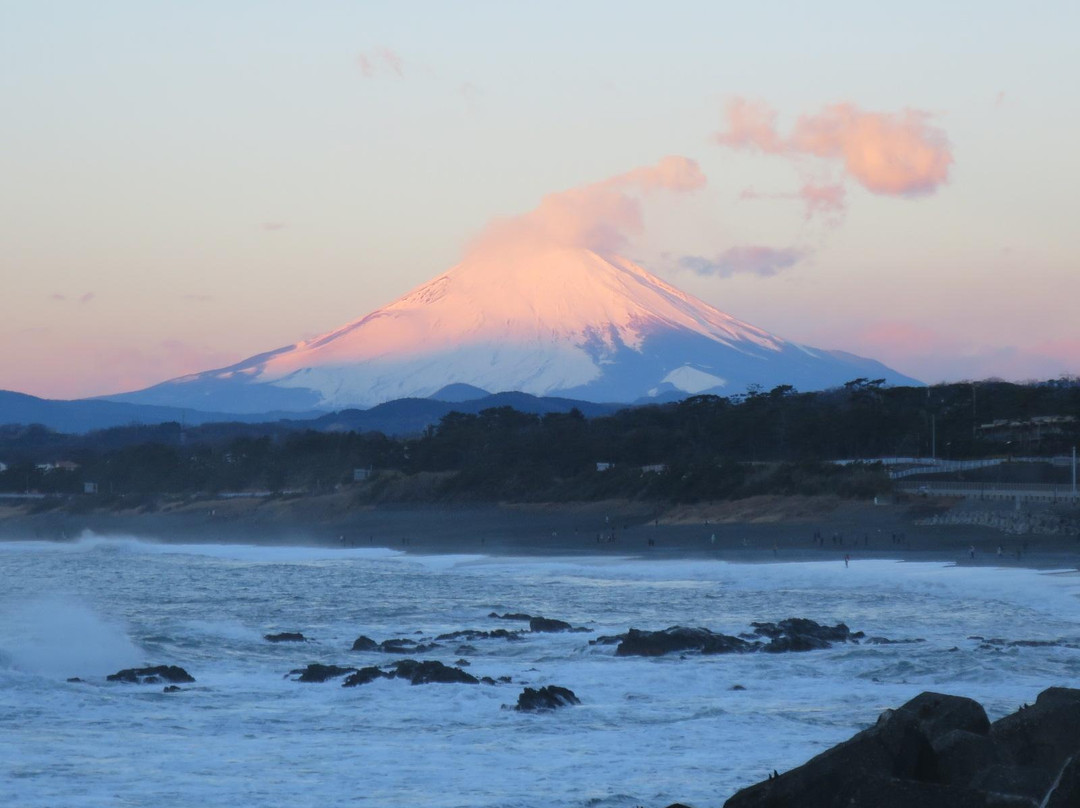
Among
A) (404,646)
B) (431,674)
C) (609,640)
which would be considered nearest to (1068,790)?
(431,674)

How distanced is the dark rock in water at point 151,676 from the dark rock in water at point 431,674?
3.44 metres

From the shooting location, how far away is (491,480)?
8088cm

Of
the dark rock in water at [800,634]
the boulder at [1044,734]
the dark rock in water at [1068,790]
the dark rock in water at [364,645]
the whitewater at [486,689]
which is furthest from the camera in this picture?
the dark rock in water at [364,645]

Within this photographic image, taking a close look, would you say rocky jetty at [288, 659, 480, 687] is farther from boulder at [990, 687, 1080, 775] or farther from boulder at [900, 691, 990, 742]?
boulder at [990, 687, 1080, 775]

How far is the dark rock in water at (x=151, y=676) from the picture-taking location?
22.4 m

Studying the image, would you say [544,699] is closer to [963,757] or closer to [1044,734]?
[1044,734]

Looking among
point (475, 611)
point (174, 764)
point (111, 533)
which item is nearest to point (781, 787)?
point (174, 764)

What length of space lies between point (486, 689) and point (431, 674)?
1136 millimetres

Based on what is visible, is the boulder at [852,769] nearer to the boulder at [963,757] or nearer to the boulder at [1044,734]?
the boulder at [963,757]

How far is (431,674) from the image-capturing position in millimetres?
22047

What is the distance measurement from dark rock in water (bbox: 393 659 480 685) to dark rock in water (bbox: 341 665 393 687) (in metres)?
0.23

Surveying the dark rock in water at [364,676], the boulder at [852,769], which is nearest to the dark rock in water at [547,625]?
the dark rock in water at [364,676]

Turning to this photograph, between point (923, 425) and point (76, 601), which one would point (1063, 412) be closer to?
point (923, 425)

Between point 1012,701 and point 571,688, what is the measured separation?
6334 mm
